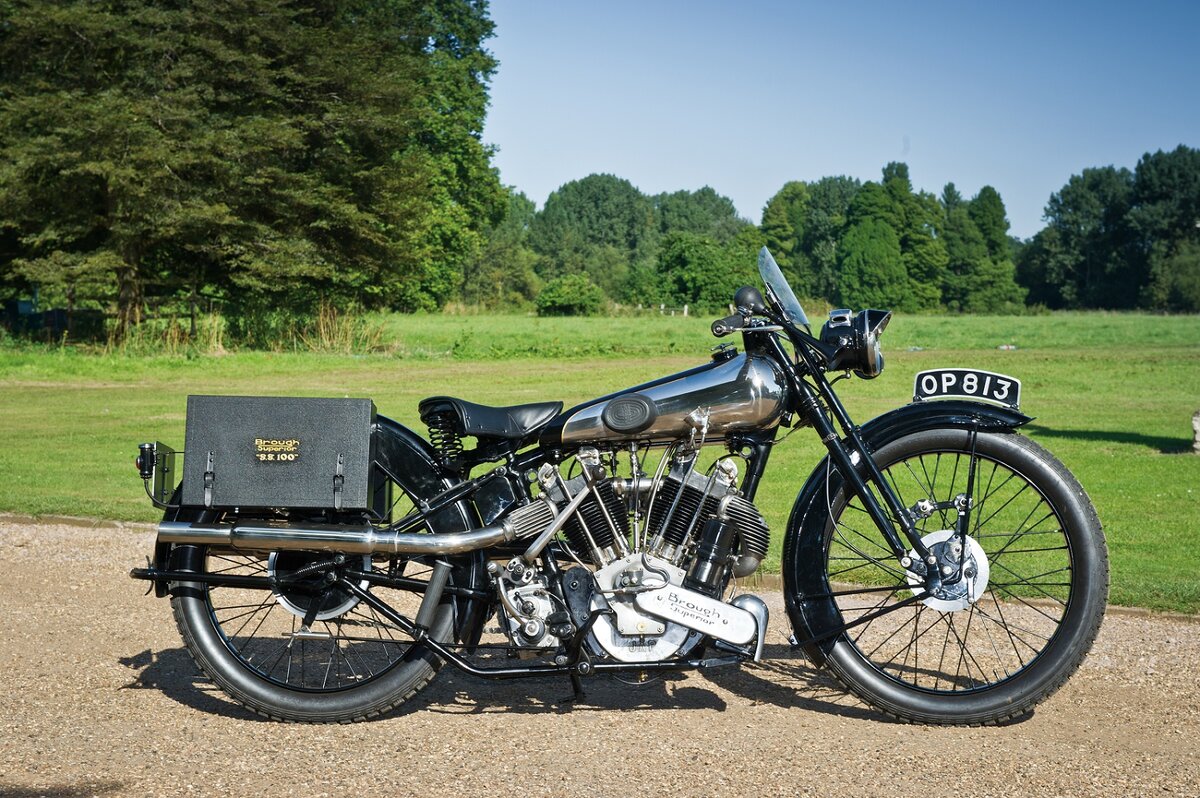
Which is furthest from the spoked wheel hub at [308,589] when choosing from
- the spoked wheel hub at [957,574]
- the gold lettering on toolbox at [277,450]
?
the spoked wheel hub at [957,574]

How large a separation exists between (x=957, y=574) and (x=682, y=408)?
3.78ft

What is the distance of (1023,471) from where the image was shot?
4332 millimetres

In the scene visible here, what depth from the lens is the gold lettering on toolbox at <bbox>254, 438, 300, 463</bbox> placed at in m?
4.43

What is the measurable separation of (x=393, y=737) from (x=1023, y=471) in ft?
7.82

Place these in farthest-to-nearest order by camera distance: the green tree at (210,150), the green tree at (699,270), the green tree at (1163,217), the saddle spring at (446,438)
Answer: the green tree at (1163,217), the green tree at (699,270), the green tree at (210,150), the saddle spring at (446,438)

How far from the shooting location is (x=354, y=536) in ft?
14.3

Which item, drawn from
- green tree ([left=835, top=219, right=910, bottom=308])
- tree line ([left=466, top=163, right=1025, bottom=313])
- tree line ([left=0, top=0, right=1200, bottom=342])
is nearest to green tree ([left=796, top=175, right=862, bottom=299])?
tree line ([left=466, top=163, right=1025, bottom=313])

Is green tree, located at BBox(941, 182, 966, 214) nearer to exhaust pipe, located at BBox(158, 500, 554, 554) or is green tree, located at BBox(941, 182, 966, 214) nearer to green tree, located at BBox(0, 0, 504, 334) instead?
green tree, located at BBox(0, 0, 504, 334)

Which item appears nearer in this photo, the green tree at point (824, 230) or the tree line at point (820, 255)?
the tree line at point (820, 255)

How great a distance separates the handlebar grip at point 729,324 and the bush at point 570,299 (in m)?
63.8

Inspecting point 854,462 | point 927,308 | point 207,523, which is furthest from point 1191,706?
point 927,308

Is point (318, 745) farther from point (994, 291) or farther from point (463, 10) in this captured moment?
point (994, 291)

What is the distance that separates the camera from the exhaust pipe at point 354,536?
4.33 m

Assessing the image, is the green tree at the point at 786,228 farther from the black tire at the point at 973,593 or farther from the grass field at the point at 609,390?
the black tire at the point at 973,593
